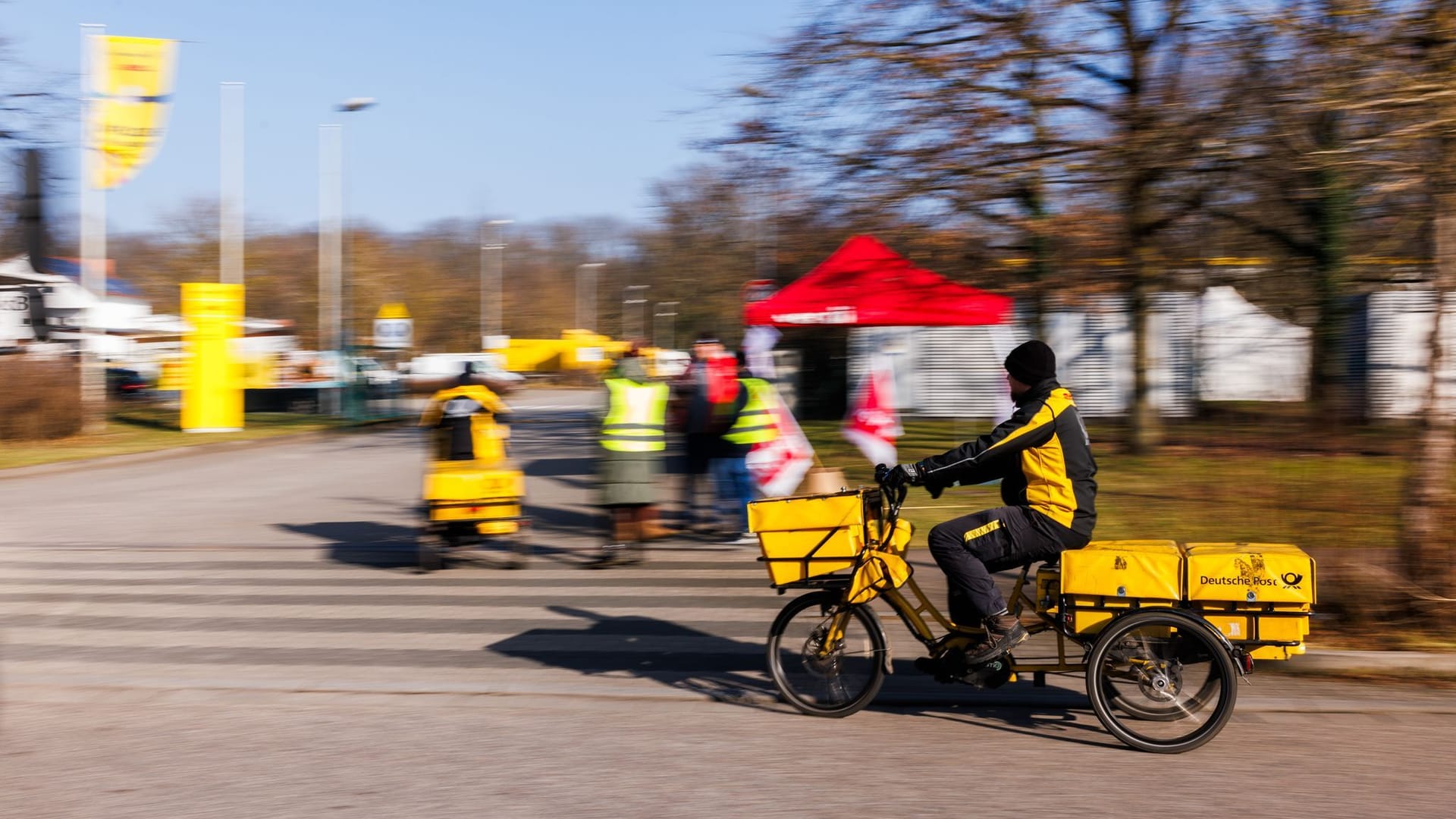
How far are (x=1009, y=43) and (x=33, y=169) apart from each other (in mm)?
19392

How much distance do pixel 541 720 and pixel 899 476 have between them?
2.08 metres

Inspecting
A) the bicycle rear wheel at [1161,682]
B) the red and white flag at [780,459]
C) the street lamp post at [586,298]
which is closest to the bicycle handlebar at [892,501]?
the bicycle rear wheel at [1161,682]

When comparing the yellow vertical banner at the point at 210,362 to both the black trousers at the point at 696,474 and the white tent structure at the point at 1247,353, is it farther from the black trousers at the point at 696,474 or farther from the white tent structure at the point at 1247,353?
the white tent structure at the point at 1247,353

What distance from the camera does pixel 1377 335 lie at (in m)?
23.7

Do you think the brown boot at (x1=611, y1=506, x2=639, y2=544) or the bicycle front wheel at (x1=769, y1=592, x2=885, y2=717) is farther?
the brown boot at (x1=611, y1=506, x2=639, y2=544)

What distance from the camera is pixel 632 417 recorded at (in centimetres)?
1101

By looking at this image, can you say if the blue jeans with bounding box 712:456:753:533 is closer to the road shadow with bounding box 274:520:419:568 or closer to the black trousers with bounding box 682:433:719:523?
the black trousers with bounding box 682:433:719:523

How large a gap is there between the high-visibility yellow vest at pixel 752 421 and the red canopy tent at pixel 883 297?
186 inches

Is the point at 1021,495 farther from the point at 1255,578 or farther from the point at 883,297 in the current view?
the point at 883,297

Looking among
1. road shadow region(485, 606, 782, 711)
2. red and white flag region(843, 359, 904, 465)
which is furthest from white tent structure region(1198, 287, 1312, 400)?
road shadow region(485, 606, 782, 711)

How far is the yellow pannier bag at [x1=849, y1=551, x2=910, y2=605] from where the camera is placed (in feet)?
20.1

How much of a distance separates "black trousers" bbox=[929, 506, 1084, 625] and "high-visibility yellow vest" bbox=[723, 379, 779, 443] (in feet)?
19.1

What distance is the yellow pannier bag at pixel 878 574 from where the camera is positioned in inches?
242

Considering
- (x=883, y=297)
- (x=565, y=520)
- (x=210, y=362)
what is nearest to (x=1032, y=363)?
(x=565, y=520)
